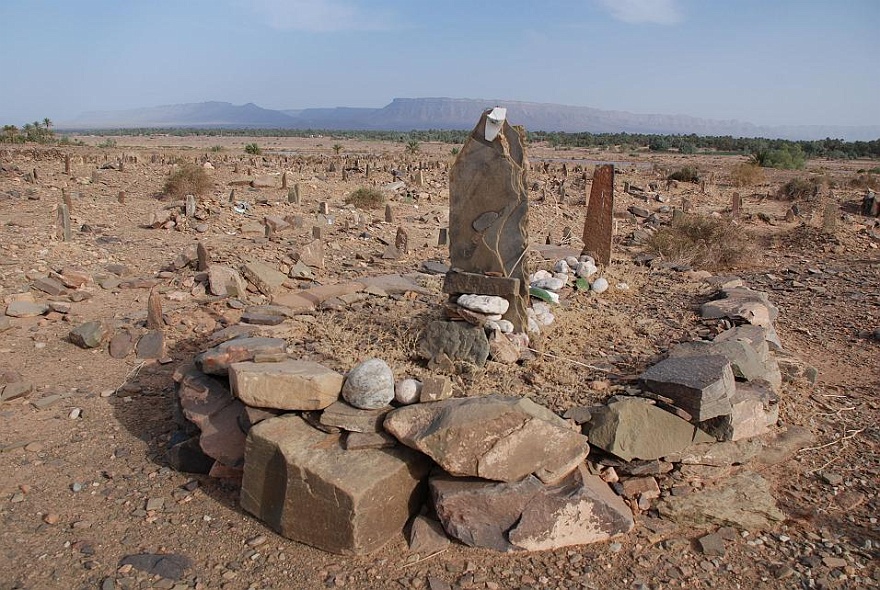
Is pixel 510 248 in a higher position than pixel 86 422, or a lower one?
higher

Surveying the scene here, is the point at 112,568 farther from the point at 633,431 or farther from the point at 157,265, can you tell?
the point at 157,265

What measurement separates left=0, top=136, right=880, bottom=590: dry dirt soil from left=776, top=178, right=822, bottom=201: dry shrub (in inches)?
396

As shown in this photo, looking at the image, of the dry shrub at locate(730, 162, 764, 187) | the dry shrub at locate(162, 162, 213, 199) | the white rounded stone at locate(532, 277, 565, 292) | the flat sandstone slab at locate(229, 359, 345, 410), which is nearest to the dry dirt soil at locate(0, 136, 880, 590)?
the white rounded stone at locate(532, 277, 565, 292)

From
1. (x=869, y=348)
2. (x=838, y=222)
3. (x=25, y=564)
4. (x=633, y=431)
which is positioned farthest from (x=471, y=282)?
(x=838, y=222)

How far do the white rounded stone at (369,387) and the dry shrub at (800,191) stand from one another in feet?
66.9

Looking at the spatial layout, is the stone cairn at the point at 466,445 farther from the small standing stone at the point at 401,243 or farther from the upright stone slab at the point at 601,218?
the small standing stone at the point at 401,243

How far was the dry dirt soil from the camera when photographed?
3604 millimetres

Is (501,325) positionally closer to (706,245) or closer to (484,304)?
(484,304)

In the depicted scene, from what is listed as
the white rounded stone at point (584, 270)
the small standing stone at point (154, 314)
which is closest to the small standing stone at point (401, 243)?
the white rounded stone at point (584, 270)

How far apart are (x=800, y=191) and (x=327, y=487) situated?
21.6 metres

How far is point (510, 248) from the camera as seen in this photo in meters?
5.64

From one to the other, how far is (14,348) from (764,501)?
24.4ft

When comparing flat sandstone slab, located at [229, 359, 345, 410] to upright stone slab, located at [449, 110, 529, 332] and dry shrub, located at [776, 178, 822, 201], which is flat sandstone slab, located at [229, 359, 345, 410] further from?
dry shrub, located at [776, 178, 822, 201]

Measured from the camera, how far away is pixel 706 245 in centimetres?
1221
